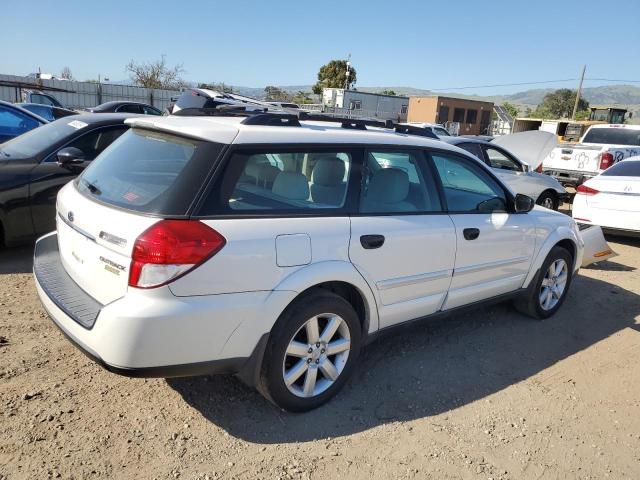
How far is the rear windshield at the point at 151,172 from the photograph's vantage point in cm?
260

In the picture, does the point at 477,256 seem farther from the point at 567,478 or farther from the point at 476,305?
the point at 567,478

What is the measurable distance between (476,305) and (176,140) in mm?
2677

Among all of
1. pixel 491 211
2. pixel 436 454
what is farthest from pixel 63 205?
pixel 491 211

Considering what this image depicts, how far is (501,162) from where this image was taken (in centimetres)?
918

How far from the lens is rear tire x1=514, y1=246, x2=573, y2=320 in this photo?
473 centimetres

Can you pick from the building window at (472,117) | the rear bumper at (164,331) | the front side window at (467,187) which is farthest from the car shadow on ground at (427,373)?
the building window at (472,117)

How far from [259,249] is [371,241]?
0.81 metres

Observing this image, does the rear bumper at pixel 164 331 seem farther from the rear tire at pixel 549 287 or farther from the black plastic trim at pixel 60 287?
the rear tire at pixel 549 287

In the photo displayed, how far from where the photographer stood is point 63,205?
3.24 meters

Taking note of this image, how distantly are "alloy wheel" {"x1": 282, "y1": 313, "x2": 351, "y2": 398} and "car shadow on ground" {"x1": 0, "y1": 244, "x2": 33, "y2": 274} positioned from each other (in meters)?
3.44

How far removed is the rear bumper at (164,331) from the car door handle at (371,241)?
75 centimetres

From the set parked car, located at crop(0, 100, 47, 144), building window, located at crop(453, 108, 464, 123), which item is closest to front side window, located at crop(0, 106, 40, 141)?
parked car, located at crop(0, 100, 47, 144)

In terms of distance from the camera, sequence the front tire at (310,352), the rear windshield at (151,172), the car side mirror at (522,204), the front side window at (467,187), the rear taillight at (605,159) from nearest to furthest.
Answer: the rear windshield at (151,172), the front tire at (310,352), the front side window at (467,187), the car side mirror at (522,204), the rear taillight at (605,159)

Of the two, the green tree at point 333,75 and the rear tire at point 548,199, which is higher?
the green tree at point 333,75
